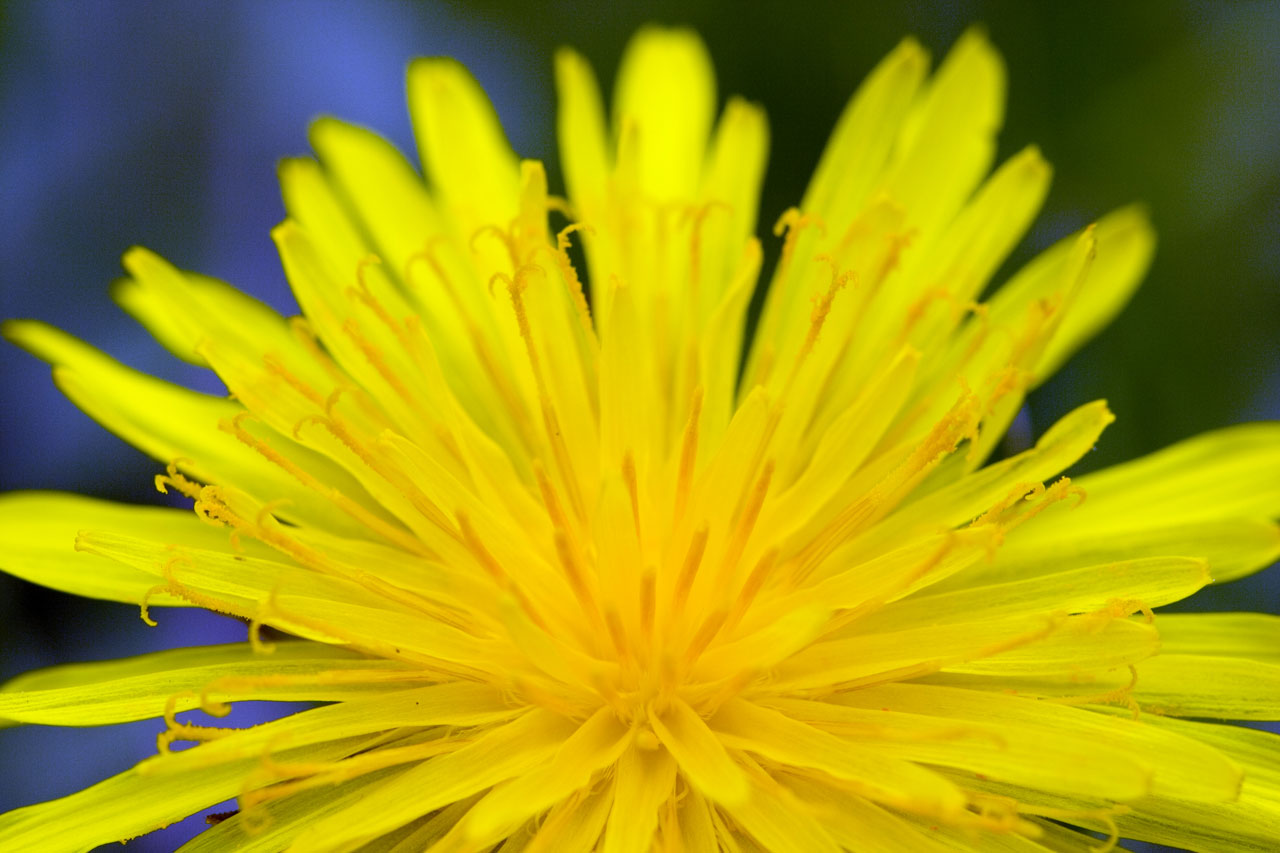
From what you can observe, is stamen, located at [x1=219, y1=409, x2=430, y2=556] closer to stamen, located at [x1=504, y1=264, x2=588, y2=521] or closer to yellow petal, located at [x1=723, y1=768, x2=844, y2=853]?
stamen, located at [x1=504, y1=264, x2=588, y2=521]

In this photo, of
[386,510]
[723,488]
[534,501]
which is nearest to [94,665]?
[386,510]

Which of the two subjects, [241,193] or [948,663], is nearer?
[948,663]

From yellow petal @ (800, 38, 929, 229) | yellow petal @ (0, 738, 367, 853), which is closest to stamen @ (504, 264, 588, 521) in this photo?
yellow petal @ (0, 738, 367, 853)

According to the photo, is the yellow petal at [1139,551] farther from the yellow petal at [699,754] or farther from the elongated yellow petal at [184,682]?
the elongated yellow petal at [184,682]

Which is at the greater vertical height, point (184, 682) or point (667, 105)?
point (667, 105)

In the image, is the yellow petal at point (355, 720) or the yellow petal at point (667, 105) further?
the yellow petal at point (667, 105)

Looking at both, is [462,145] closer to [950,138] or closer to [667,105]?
[667,105]

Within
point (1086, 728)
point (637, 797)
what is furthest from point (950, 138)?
point (637, 797)

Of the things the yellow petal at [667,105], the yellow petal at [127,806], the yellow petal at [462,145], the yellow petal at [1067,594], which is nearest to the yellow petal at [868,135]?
the yellow petal at [667,105]

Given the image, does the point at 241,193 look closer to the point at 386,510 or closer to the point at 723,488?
the point at 386,510
